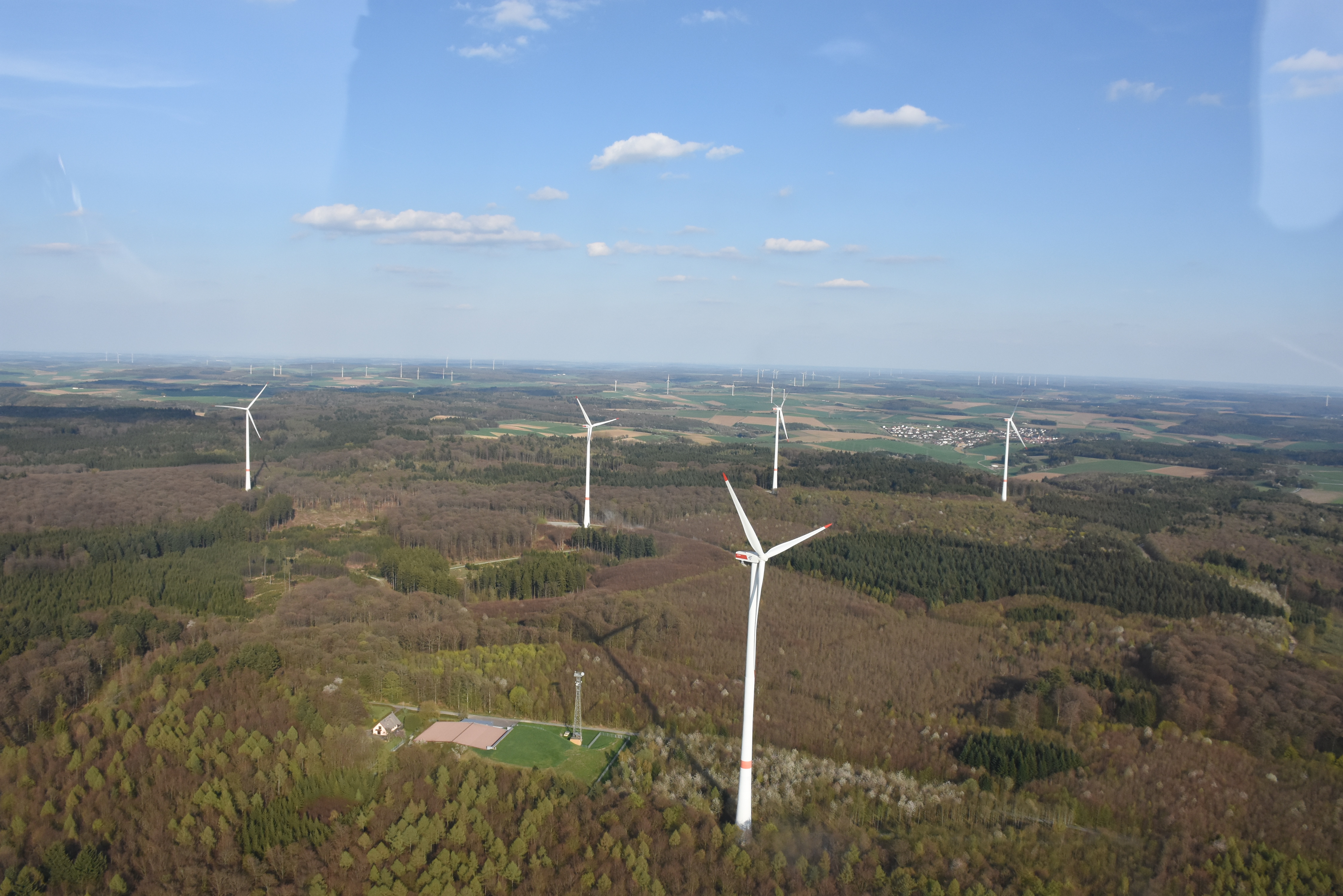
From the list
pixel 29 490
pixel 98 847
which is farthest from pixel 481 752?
pixel 29 490

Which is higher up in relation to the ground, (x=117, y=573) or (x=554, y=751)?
(x=117, y=573)

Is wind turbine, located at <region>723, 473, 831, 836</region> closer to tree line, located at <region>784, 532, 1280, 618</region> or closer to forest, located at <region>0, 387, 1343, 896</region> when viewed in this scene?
forest, located at <region>0, 387, 1343, 896</region>

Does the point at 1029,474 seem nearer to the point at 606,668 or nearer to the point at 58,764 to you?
the point at 606,668

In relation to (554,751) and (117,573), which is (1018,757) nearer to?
(554,751)

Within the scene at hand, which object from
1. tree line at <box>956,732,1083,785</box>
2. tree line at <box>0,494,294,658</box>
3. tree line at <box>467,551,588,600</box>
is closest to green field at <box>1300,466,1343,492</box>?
tree line at <box>467,551,588,600</box>

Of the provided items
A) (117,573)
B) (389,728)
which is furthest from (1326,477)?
(117,573)
